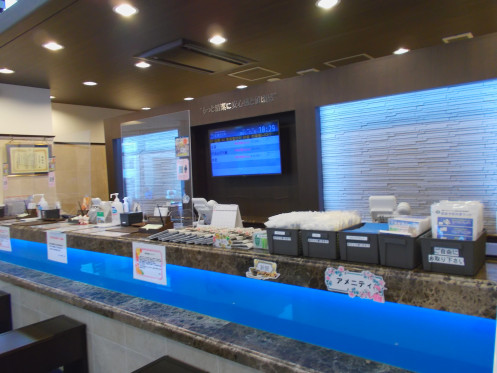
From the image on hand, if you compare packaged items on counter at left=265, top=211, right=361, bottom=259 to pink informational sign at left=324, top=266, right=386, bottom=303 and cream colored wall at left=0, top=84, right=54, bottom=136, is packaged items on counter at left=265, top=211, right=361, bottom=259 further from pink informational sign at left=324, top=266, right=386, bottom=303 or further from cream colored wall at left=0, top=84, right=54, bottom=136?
cream colored wall at left=0, top=84, right=54, bottom=136

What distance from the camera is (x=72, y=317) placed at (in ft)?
7.12

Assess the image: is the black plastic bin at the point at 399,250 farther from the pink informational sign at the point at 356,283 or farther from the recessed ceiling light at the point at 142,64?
the recessed ceiling light at the point at 142,64

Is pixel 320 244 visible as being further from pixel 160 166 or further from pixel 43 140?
pixel 43 140

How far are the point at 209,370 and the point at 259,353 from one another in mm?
324

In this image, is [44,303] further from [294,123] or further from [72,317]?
[294,123]

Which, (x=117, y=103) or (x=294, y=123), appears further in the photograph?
(x=117, y=103)

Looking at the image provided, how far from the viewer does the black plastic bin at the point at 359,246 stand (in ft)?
4.05

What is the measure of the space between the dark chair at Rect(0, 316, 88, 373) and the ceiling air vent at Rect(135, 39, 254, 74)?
2.75 metres

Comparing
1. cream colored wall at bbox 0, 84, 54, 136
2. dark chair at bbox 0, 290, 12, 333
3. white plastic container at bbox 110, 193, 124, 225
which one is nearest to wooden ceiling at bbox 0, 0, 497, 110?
cream colored wall at bbox 0, 84, 54, 136

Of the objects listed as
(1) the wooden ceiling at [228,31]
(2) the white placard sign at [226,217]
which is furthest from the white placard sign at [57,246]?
(1) the wooden ceiling at [228,31]

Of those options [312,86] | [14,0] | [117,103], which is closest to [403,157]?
[312,86]

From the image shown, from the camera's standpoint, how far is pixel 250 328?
148 centimetres

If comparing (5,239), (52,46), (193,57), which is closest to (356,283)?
(5,239)

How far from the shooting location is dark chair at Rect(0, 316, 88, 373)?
5.85ft
